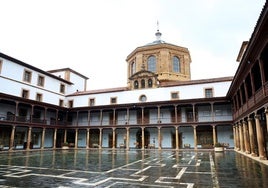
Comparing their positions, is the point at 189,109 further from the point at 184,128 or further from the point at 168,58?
the point at 168,58

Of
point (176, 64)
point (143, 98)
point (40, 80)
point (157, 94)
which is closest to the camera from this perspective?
point (157, 94)

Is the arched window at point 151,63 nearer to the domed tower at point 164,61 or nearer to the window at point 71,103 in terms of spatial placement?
the domed tower at point 164,61

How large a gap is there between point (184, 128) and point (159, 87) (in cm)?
672

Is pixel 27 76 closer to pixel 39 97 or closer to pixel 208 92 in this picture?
pixel 39 97

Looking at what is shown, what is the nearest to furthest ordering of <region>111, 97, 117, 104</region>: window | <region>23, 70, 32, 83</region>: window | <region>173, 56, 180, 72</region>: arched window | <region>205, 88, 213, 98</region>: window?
<region>205, 88, 213, 98</region>: window, <region>23, 70, 32, 83</region>: window, <region>111, 97, 117, 104</region>: window, <region>173, 56, 180, 72</region>: arched window

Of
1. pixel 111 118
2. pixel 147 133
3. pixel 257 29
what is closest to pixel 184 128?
pixel 147 133

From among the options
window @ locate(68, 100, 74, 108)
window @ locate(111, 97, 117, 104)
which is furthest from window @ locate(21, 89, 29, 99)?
window @ locate(111, 97, 117, 104)

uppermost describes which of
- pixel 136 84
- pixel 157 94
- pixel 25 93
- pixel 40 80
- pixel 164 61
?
pixel 164 61

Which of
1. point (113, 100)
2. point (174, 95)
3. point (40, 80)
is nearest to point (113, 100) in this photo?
point (113, 100)

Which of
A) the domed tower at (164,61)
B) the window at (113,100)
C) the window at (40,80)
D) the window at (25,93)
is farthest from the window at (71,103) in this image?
the domed tower at (164,61)

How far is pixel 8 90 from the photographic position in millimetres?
26984

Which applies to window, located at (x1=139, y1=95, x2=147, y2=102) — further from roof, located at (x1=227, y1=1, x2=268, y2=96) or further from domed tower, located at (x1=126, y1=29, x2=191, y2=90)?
roof, located at (x1=227, y1=1, x2=268, y2=96)

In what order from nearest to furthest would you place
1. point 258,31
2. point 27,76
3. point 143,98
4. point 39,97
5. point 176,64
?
point 258,31, point 27,76, point 39,97, point 143,98, point 176,64

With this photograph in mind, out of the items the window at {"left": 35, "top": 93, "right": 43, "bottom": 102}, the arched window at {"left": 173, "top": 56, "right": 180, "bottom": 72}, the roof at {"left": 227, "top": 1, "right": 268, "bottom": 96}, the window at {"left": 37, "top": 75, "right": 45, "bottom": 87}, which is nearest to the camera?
the roof at {"left": 227, "top": 1, "right": 268, "bottom": 96}
